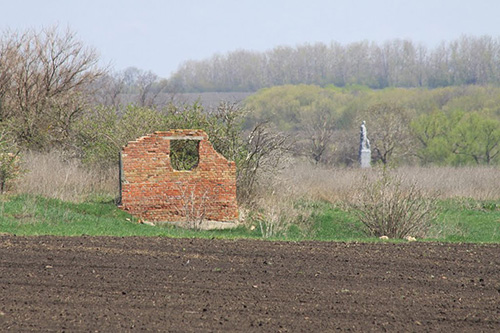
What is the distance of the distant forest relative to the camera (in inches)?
3930

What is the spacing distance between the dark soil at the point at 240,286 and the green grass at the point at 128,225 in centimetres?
266

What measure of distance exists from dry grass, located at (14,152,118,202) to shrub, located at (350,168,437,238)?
8.82 metres

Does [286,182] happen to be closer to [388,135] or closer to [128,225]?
[128,225]

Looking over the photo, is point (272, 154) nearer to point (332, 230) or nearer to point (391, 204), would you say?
point (332, 230)

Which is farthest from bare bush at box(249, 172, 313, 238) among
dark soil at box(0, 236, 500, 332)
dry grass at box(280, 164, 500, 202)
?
dark soil at box(0, 236, 500, 332)

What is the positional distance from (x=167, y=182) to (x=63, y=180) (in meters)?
5.69

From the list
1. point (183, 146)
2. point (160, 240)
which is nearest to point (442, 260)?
point (160, 240)

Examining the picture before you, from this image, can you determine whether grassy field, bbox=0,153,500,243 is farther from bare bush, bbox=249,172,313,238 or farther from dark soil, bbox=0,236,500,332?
dark soil, bbox=0,236,500,332

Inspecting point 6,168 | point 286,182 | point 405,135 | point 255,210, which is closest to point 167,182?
point 255,210

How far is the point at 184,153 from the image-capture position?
2405cm

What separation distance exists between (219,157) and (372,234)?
487 cm

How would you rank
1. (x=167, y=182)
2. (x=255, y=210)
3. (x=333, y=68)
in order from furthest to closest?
(x=333, y=68)
(x=255, y=210)
(x=167, y=182)

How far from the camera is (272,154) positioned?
25.6 m

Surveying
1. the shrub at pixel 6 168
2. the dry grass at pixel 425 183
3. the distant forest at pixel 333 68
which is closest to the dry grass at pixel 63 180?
the shrub at pixel 6 168
